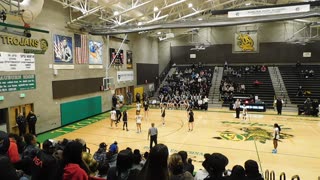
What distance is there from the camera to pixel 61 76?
16172 millimetres

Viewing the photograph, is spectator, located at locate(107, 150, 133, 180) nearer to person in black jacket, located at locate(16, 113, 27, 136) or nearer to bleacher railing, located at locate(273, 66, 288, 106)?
person in black jacket, located at locate(16, 113, 27, 136)

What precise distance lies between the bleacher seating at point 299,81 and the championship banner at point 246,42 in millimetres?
4238

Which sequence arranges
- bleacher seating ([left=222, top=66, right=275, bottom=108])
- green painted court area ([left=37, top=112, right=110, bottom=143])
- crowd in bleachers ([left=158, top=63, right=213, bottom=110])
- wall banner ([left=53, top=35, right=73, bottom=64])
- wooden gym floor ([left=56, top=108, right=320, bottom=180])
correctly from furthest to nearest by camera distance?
bleacher seating ([left=222, top=66, right=275, bottom=108])
crowd in bleachers ([left=158, top=63, right=213, bottom=110])
wall banner ([left=53, top=35, right=73, bottom=64])
green painted court area ([left=37, top=112, right=110, bottom=143])
wooden gym floor ([left=56, top=108, right=320, bottom=180])

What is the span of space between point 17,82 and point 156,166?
13.0m

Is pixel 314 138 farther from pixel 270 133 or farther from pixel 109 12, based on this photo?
pixel 109 12

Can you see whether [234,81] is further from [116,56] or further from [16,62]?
[16,62]

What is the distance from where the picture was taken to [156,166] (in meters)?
2.17

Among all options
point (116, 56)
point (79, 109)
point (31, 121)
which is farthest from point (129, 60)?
point (31, 121)

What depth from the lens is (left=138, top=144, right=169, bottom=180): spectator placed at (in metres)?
2.13

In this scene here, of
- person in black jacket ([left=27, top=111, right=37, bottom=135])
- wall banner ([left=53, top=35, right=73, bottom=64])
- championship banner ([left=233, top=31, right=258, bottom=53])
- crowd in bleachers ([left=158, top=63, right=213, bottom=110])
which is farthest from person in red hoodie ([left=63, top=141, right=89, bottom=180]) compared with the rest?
championship banner ([left=233, top=31, right=258, bottom=53])

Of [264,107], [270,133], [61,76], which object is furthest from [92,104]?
[264,107]

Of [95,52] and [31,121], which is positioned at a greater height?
[95,52]

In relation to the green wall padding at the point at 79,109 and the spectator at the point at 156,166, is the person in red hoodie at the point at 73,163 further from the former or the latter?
the green wall padding at the point at 79,109

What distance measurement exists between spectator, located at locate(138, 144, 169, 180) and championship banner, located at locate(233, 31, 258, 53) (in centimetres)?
3277
